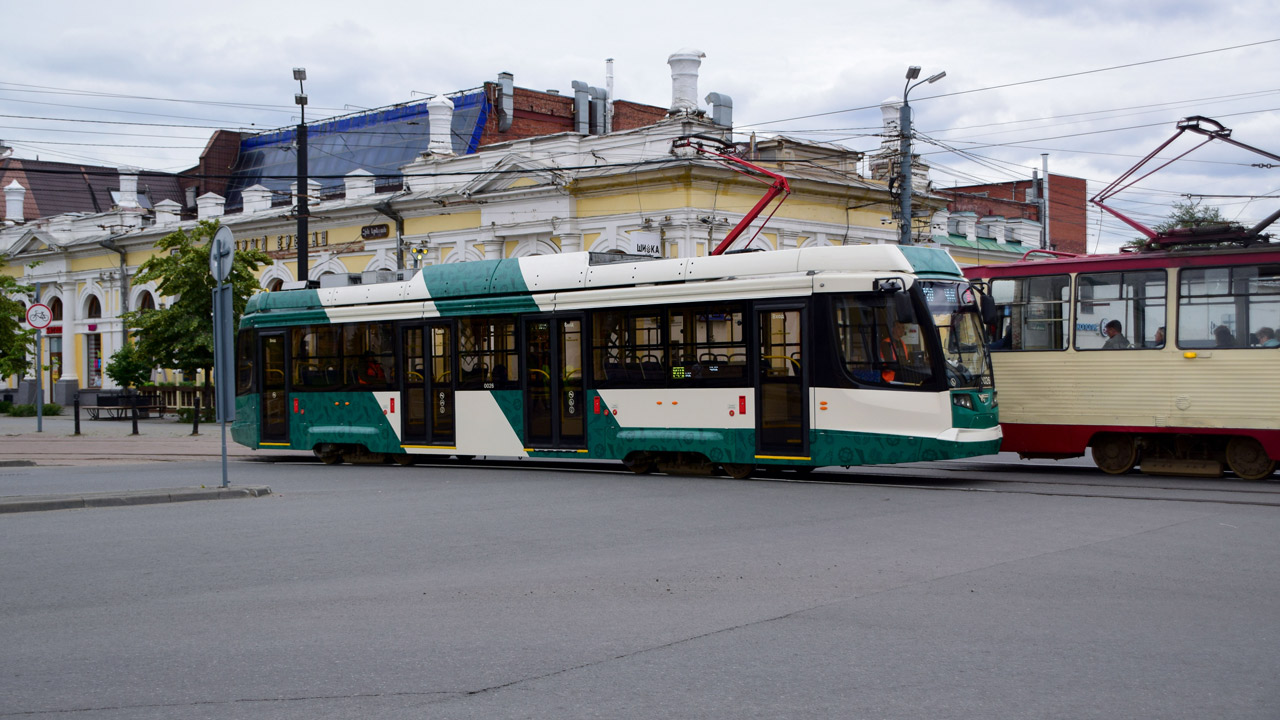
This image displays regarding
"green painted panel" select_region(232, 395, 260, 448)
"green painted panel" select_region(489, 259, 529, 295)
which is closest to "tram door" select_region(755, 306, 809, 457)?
"green painted panel" select_region(489, 259, 529, 295)

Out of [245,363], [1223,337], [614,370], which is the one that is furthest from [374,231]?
[1223,337]

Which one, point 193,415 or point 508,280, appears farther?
point 193,415

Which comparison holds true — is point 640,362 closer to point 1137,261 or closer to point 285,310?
point 1137,261

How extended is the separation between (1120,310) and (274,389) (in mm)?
13560

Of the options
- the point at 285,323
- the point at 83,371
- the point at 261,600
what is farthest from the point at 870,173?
the point at 261,600

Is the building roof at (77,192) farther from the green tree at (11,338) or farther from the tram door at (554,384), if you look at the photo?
the tram door at (554,384)

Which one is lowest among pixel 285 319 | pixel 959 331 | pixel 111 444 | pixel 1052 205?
pixel 111 444

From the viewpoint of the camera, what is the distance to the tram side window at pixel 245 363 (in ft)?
71.5

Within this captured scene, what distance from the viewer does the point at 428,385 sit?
63.5 feet

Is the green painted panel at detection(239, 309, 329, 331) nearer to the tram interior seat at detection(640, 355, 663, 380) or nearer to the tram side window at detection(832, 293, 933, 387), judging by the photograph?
the tram interior seat at detection(640, 355, 663, 380)

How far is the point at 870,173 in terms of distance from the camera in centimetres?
4481

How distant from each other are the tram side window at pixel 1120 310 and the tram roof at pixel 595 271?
2.17 metres

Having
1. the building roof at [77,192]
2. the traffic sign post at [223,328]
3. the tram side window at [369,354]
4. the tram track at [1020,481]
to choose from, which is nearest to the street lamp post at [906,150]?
the tram track at [1020,481]

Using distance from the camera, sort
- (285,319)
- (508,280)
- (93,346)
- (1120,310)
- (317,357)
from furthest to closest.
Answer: (93,346) < (285,319) < (317,357) < (508,280) < (1120,310)
